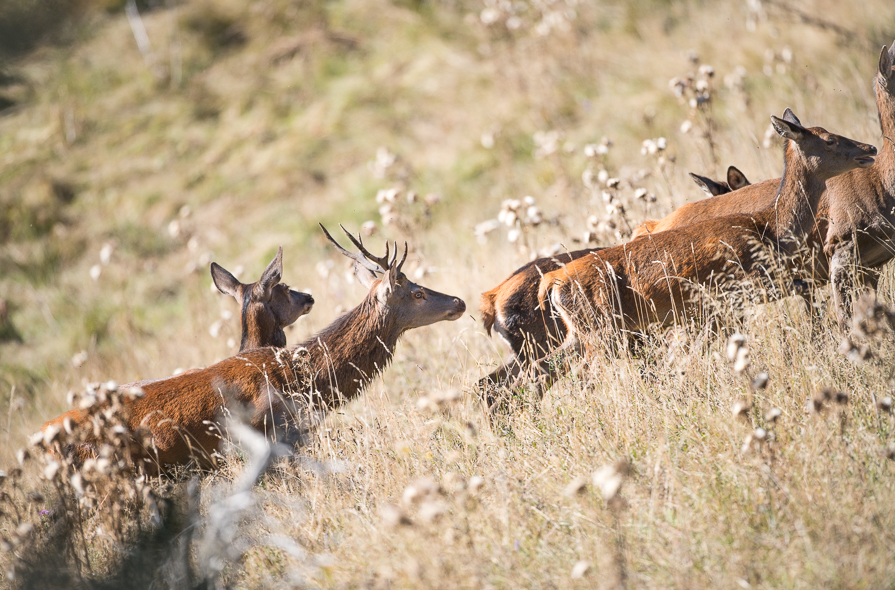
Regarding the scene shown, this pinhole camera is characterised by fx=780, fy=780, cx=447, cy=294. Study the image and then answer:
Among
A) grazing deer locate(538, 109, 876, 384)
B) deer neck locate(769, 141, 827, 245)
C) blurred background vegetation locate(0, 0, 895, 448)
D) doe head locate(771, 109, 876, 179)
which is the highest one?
doe head locate(771, 109, 876, 179)

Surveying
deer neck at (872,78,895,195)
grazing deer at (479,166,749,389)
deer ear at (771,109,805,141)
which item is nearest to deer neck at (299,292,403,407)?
grazing deer at (479,166,749,389)

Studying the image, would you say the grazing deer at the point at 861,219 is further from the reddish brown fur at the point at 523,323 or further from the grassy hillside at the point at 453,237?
the reddish brown fur at the point at 523,323

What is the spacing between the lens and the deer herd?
5.23 metres

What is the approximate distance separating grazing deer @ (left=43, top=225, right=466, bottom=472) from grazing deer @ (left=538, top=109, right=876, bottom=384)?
126 cm

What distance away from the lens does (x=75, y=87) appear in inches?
818

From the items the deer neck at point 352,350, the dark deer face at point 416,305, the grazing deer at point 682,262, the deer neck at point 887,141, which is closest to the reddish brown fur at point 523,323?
the grazing deer at point 682,262

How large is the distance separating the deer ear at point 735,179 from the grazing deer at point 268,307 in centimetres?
383

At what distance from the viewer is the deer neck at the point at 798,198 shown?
18.1 feet

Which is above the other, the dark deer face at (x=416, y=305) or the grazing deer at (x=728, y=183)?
the grazing deer at (x=728, y=183)

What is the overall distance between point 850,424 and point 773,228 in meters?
2.11

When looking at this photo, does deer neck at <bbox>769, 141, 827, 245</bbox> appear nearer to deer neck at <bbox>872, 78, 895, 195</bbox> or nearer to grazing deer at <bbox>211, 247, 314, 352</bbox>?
deer neck at <bbox>872, 78, 895, 195</bbox>

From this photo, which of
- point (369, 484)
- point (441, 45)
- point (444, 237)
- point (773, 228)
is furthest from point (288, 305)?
point (441, 45)

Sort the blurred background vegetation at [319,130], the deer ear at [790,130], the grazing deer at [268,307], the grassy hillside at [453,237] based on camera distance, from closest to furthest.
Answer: the grassy hillside at [453,237] → the deer ear at [790,130] → the grazing deer at [268,307] → the blurred background vegetation at [319,130]

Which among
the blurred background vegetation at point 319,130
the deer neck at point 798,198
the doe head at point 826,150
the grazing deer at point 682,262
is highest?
the doe head at point 826,150
